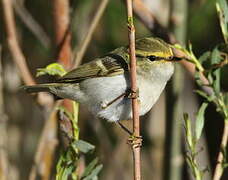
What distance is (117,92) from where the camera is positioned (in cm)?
213

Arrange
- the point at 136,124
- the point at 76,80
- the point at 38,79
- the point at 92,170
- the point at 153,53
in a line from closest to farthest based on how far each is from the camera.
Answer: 1. the point at 136,124
2. the point at 92,170
3. the point at 153,53
4. the point at 76,80
5. the point at 38,79

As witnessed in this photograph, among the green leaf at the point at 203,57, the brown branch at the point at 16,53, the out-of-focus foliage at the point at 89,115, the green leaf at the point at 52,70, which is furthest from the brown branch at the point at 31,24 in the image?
the green leaf at the point at 203,57

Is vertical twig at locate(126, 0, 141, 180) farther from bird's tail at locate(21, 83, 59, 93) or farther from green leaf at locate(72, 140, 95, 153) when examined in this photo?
bird's tail at locate(21, 83, 59, 93)

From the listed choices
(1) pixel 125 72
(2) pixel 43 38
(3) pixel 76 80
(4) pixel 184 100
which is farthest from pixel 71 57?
(4) pixel 184 100

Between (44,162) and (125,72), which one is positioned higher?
(125,72)

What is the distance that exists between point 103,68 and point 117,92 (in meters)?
0.16

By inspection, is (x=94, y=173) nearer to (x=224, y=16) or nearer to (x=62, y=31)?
(x=224, y=16)

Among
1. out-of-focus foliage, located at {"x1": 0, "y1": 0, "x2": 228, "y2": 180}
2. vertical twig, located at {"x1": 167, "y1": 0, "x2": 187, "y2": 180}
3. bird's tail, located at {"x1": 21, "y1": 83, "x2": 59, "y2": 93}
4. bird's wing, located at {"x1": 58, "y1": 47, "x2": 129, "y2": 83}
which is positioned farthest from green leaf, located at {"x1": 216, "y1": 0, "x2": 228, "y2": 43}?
out-of-focus foliage, located at {"x1": 0, "y1": 0, "x2": 228, "y2": 180}

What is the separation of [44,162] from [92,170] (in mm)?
844

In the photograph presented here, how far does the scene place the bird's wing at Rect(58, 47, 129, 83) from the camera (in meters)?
2.16

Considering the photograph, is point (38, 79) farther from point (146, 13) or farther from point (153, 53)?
point (153, 53)

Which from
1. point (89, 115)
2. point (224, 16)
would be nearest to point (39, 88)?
point (224, 16)

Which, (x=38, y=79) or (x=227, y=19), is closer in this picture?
(x=227, y=19)

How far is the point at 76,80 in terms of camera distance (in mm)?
2238
